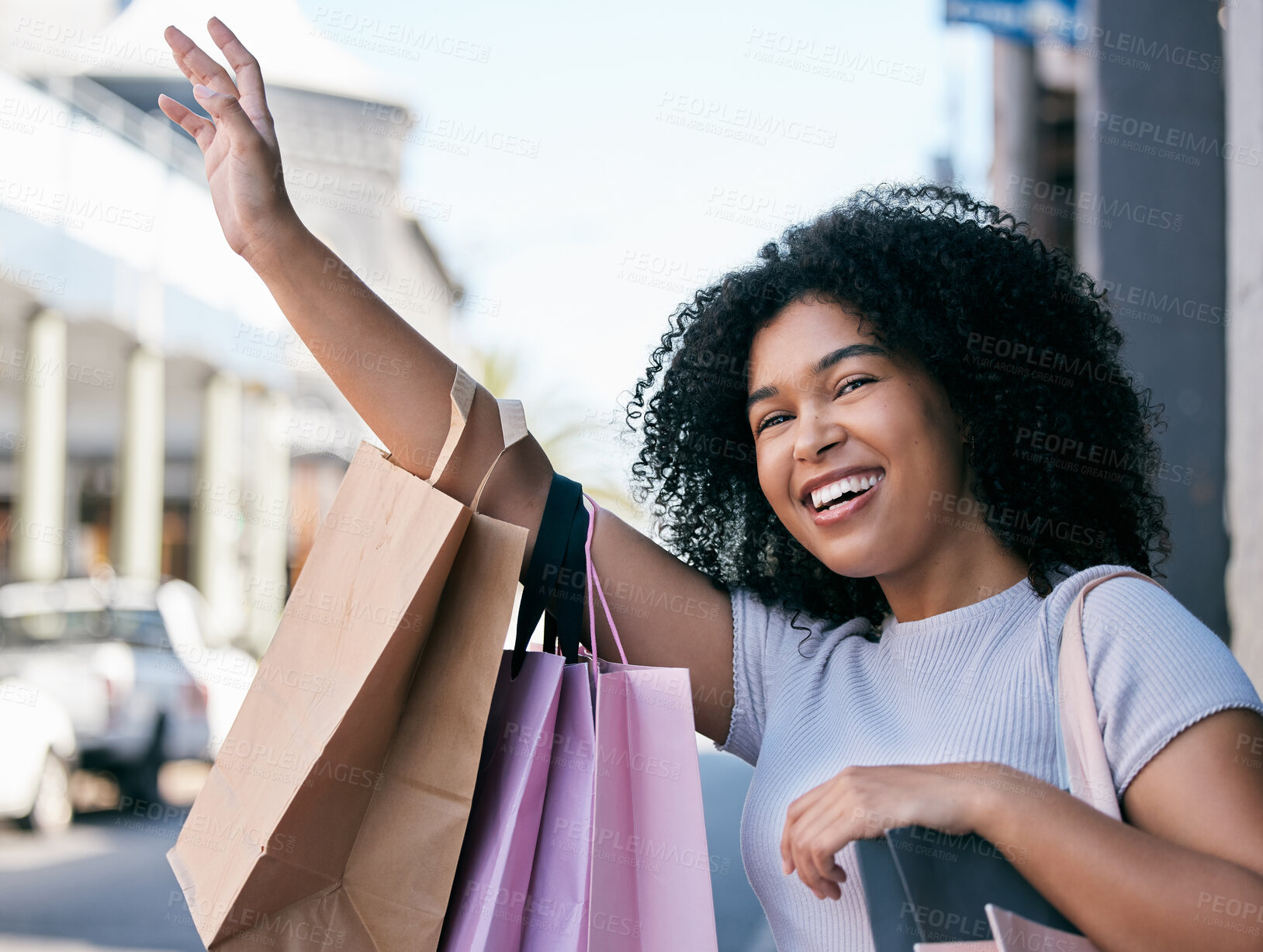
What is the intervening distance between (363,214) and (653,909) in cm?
2404

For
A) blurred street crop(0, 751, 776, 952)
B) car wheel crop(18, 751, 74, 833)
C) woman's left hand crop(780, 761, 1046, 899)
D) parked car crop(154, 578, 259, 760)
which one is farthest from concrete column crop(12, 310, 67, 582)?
woman's left hand crop(780, 761, 1046, 899)

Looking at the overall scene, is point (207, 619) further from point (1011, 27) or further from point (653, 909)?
point (653, 909)

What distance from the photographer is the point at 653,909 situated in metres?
1.47

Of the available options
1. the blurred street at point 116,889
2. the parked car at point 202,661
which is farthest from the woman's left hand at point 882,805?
the parked car at point 202,661

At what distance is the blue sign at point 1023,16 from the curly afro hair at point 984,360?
158 inches

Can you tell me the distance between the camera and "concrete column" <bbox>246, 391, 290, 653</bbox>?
69.8 feet

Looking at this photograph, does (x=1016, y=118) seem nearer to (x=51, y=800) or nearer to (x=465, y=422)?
(x=465, y=422)

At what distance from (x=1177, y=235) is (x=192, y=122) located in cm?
478

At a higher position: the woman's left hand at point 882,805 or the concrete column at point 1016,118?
the concrete column at point 1016,118

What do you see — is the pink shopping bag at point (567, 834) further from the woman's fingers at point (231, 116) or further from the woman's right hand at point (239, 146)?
the woman's fingers at point (231, 116)

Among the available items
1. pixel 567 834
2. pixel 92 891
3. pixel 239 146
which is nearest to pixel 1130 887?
pixel 567 834

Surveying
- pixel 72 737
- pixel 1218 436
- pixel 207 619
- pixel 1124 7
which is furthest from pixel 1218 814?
pixel 207 619

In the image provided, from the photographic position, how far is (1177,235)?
5.29m

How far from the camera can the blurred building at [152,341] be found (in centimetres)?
1451
